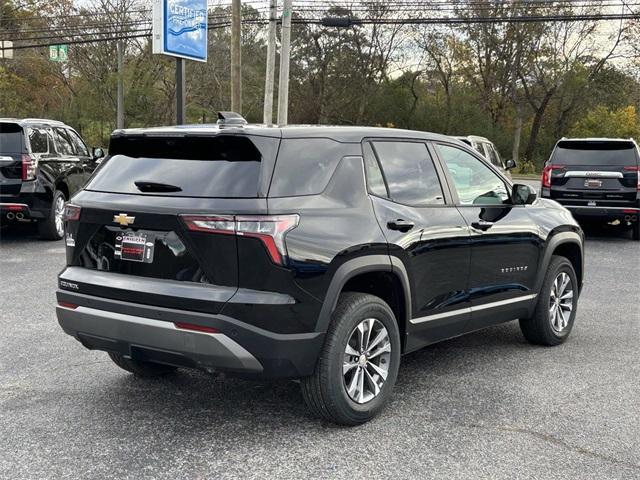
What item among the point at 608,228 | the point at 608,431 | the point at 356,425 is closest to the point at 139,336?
the point at 356,425

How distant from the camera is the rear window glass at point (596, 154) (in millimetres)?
11953

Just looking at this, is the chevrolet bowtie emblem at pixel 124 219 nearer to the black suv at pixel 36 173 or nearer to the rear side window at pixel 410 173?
the rear side window at pixel 410 173

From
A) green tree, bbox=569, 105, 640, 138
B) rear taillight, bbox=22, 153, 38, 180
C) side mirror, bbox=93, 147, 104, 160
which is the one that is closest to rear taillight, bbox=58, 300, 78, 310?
side mirror, bbox=93, 147, 104, 160

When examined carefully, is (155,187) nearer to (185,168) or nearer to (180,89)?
(185,168)

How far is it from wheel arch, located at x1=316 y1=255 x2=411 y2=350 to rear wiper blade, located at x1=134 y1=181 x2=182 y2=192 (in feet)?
3.25

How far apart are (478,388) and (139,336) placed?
7.60 ft

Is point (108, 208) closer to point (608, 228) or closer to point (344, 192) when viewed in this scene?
point (344, 192)

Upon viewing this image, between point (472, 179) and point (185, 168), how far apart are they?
225 centimetres

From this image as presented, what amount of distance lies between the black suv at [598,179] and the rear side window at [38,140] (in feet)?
27.9

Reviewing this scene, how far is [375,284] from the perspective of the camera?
4250 mm

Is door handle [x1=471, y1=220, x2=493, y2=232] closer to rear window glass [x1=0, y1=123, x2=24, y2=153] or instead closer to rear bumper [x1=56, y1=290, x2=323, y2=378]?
rear bumper [x1=56, y1=290, x2=323, y2=378]

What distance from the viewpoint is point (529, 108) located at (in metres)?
48.7

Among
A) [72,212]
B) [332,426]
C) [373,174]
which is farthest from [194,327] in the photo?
[373,174]

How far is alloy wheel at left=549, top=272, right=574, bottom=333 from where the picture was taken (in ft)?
18.8
